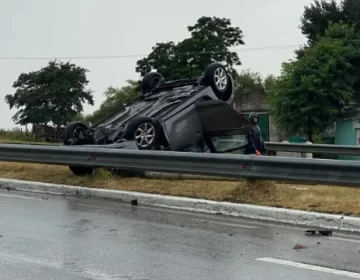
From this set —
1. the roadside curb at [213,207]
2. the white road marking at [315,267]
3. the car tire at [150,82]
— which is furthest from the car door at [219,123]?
the white road marking at [315,267]

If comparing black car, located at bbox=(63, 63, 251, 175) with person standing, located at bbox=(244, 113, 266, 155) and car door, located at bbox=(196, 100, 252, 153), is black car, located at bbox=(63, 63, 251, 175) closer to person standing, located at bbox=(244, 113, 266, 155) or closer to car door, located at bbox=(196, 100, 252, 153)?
car door, located at bbox=(196, 100, 252, 153)

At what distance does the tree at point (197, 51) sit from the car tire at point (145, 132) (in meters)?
39.4

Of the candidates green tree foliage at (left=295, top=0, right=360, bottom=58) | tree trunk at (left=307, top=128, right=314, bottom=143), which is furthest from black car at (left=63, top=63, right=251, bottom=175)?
green tree foliage at (left=295, top=0, right=360, bottom=58)

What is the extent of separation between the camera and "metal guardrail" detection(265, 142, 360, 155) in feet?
A: 59.8

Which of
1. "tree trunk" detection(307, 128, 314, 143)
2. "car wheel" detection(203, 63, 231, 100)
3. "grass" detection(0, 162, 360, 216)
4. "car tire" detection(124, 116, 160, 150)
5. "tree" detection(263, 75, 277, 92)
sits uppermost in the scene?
"tree" detection(263, 75, 277, 92)

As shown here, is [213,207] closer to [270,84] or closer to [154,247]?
[154,247]

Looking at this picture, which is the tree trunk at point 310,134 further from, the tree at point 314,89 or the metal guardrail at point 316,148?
the metal guardrail at point 316,148

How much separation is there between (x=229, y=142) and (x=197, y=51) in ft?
132

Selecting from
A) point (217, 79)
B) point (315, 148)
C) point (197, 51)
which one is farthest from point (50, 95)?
point (217, 79)

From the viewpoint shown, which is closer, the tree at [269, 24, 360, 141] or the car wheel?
the car wheel

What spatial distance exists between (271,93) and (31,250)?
3346cm

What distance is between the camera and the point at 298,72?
3716 centimetres

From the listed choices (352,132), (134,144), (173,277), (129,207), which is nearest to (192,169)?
(129,207)

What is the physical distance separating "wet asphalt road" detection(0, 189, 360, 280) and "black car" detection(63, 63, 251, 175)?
9.08 ft
